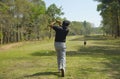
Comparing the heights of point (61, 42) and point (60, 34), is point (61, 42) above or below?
below

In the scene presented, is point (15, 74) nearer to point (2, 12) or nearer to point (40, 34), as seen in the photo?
point (2, 12)

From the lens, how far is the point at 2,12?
49688mm

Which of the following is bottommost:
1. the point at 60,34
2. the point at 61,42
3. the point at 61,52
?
the point at 61,52

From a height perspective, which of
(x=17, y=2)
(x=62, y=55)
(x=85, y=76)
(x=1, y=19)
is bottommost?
→ (x=85, y=76)

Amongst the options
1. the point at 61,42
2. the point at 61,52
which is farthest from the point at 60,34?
the point at 61,52

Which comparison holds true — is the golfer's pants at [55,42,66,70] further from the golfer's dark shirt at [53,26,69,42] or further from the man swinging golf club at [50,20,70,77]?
the golfer's dark shirt at [53,26,69,42]

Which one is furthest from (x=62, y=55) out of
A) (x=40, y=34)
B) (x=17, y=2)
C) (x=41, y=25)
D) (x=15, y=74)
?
(x=40, y=34)

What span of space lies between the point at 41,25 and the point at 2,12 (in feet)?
121

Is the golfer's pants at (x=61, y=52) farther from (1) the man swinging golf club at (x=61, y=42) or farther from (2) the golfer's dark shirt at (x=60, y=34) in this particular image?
(2) the golfer's dark shirt at (x=60, y=34)

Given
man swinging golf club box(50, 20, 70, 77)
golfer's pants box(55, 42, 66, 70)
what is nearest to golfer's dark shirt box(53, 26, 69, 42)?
man swinging golf club box(50, 20, 70, 77)

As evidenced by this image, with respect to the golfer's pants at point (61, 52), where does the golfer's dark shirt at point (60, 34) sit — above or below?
above

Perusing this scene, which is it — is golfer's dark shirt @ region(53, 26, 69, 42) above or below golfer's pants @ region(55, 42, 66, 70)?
above

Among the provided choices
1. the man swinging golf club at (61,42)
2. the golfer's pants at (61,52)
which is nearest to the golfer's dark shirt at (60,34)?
the man swinging golf club at (61,42)

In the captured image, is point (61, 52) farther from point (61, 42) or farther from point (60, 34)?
Result: point (60, 34)
